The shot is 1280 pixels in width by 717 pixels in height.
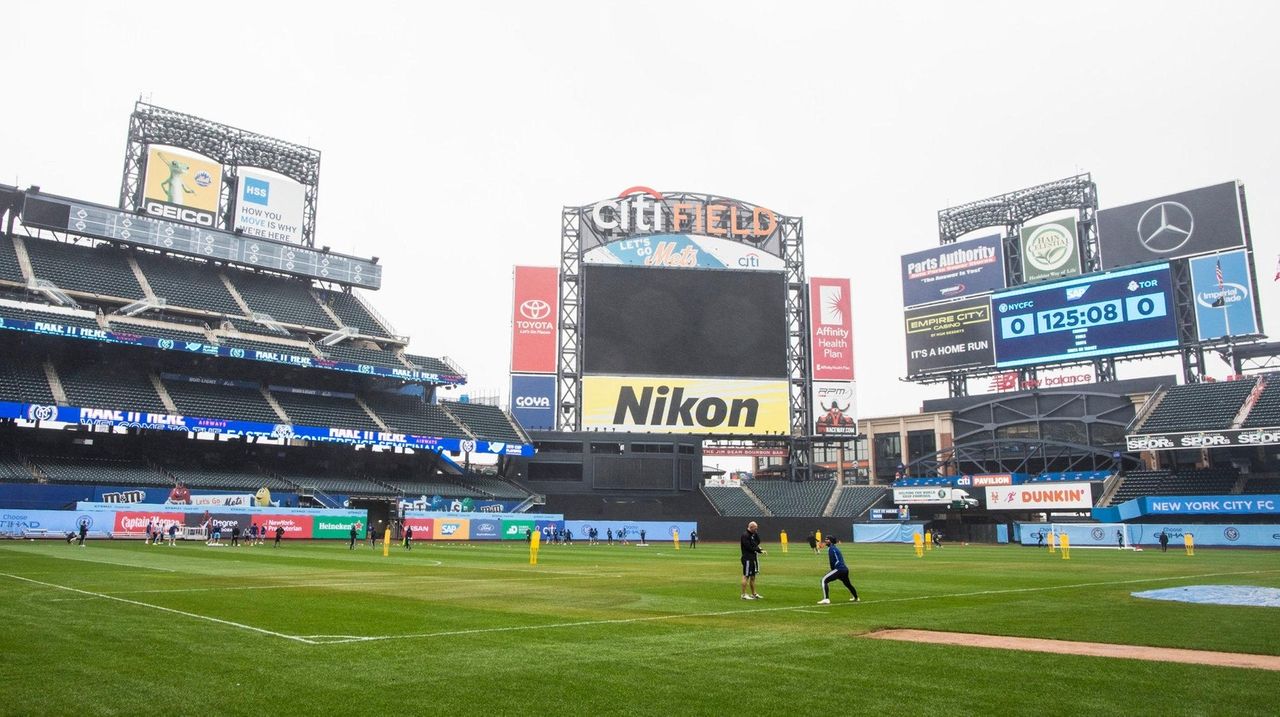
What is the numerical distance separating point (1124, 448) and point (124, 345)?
7502cm

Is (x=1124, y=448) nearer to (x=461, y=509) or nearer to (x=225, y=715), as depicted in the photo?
(x=461, y=509)

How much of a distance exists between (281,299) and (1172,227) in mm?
72333

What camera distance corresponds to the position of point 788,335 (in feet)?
263

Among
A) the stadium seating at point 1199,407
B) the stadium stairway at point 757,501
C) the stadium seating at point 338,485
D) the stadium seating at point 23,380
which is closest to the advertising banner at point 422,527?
the stadium seating at point 338,485

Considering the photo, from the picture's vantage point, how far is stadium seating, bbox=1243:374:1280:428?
58906 mm

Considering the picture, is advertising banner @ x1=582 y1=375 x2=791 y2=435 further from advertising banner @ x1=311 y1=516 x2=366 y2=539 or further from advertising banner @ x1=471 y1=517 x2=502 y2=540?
advertising banner @ x1=311 y1=516 x2=366 y2=539

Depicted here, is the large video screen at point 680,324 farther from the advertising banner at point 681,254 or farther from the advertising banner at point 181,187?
the advertising banner at point 181,187

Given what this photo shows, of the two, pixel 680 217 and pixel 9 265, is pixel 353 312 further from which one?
pixel 680 217

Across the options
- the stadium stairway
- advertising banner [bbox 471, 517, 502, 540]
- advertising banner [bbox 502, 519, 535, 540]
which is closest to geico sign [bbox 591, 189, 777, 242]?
the stadium stairway

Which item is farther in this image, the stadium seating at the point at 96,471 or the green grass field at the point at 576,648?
the stadium seating at the point at 96,471

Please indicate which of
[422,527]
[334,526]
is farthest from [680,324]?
[334,526]

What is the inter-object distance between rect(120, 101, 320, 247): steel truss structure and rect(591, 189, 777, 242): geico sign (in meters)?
25.1

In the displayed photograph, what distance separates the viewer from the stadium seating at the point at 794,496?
75875 millimetres

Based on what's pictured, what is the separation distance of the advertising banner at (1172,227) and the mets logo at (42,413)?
76.9 m
